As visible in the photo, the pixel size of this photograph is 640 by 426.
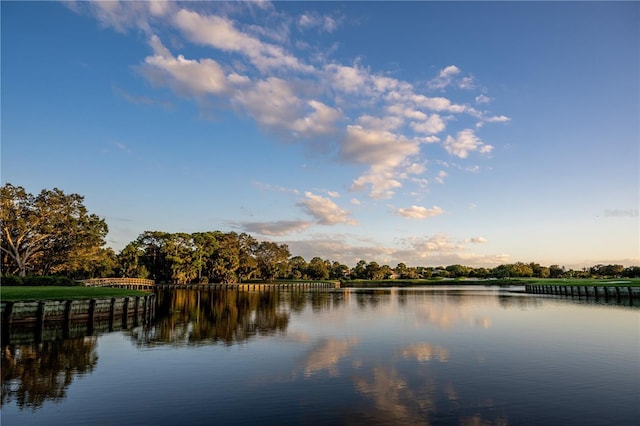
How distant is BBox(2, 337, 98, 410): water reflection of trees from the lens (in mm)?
16297

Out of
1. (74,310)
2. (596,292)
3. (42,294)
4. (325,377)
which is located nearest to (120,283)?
(42,294)

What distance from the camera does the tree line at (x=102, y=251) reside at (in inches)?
2707

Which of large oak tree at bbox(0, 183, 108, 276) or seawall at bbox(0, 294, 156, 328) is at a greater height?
large oak tree at bbox(0, 183, 108, 276)

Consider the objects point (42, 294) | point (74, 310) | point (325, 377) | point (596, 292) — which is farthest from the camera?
point (596, 292)

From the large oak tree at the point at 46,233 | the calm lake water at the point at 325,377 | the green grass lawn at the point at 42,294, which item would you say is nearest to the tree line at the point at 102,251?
the large oak tree at the point at 46,233

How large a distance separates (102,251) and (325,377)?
74.9 m

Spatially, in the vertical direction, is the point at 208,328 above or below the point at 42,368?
below

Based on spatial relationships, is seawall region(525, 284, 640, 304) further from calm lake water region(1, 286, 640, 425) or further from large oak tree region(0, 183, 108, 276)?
large oak tree region(0, 183, 108, 276)

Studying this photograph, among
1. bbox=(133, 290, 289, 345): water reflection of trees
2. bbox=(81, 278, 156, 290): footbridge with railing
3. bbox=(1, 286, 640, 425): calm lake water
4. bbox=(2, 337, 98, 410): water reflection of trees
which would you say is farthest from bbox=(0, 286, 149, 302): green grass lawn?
bbox=(81, 278, 156, 290): footbridge with railing

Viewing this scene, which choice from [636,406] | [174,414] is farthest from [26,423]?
[636,406]

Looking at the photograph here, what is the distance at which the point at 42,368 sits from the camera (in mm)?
20469

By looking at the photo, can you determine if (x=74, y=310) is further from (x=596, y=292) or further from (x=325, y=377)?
(x=596, y=292)

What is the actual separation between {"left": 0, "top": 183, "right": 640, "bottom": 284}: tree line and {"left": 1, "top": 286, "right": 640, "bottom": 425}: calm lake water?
158ft

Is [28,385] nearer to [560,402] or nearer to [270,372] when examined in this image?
[270,372]
